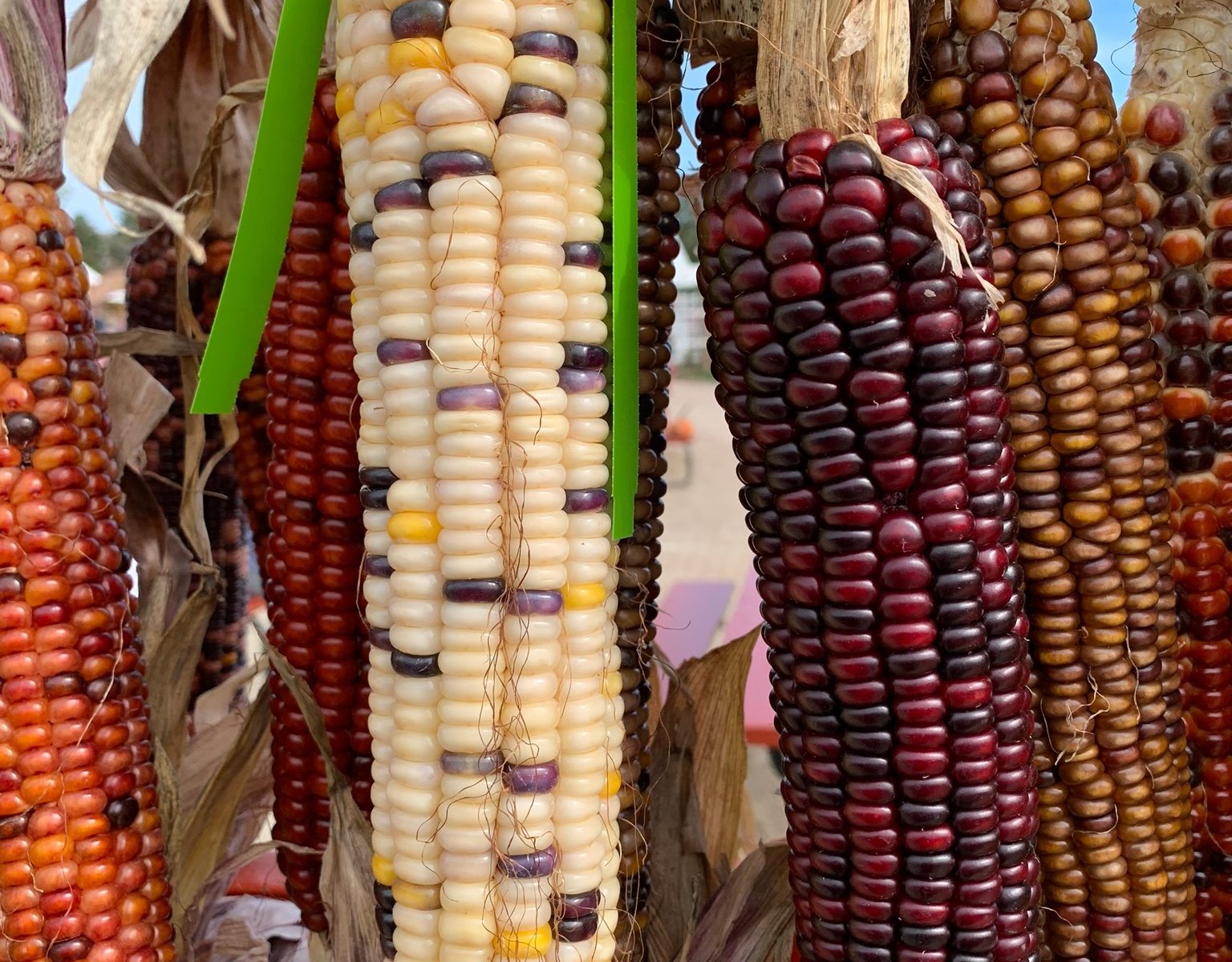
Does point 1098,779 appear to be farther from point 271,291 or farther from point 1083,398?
point 271,291

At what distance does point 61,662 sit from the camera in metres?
0.93

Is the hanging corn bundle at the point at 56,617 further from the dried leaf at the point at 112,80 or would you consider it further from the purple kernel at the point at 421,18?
the purple kernel at the point at 421,18

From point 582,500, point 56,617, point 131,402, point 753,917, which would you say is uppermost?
point 131,402

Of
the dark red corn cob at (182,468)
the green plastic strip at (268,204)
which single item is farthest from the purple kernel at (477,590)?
the dark red corn cob at (182,468)

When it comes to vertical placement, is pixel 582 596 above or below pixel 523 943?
above

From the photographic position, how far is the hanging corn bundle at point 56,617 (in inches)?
35.4

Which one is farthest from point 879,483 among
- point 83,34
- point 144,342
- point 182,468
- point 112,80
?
point 182,468

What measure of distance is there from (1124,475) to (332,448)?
2.47ft

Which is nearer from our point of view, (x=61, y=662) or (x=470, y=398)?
(x=470, y=398)

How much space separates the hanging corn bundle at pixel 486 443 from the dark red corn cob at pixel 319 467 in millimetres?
159

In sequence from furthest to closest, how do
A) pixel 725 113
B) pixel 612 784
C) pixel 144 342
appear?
pixel 144 342 → pixel 725 113 → pixel 612 784

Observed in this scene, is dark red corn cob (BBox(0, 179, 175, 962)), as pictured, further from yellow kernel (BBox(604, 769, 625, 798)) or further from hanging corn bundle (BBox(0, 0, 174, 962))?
yellow kernel (BBox(604, 769, 625, 798))

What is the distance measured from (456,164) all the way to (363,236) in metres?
0.11

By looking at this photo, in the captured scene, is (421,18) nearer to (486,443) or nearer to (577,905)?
(486,443)
